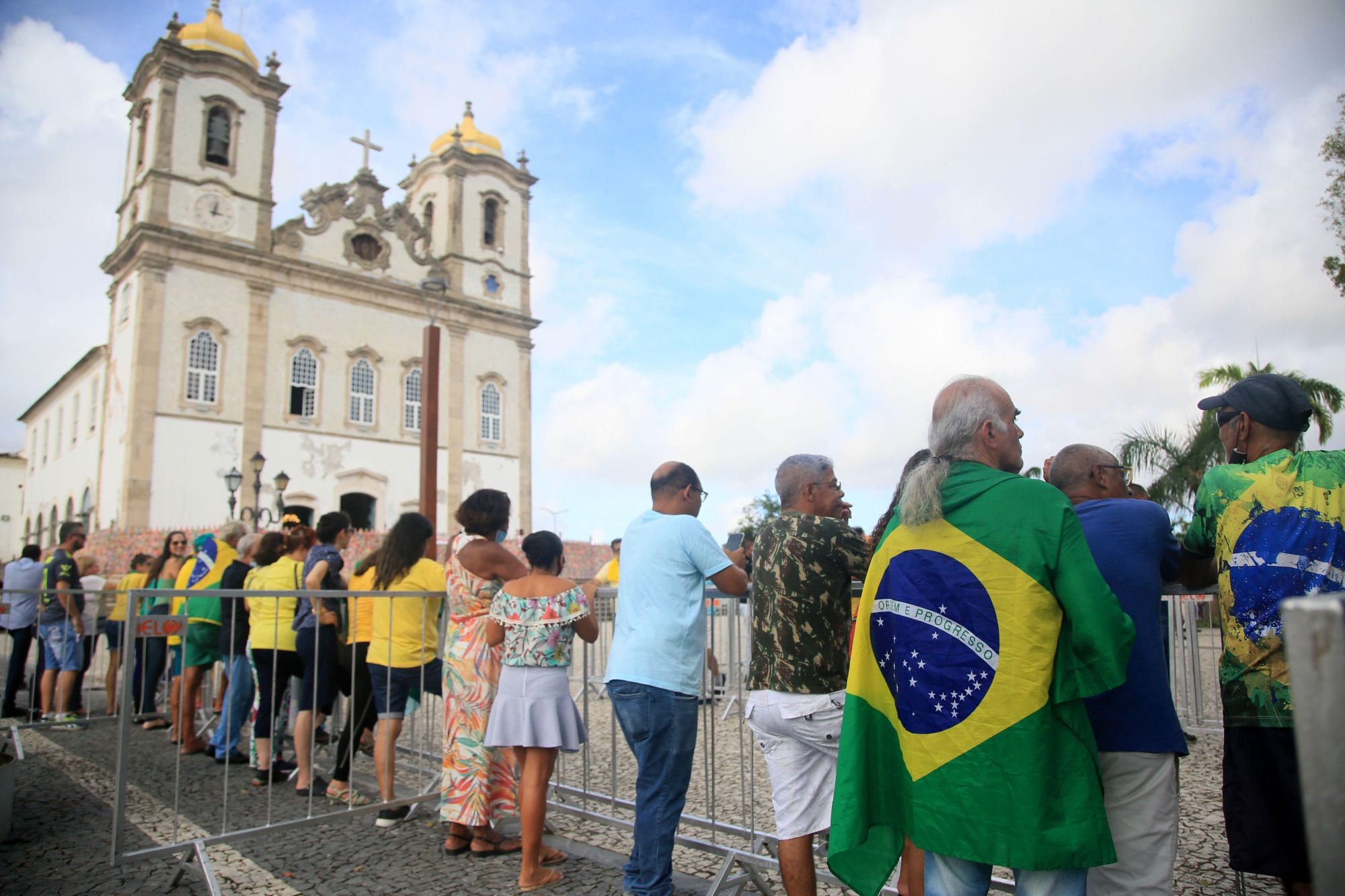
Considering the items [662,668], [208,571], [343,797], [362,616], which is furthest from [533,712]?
[208,571]

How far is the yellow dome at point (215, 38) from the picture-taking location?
2861 cm

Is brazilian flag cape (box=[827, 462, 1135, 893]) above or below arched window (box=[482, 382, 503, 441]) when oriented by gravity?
below

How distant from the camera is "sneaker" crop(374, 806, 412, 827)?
508cm

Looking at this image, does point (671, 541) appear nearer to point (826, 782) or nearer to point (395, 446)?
point (826, 782)

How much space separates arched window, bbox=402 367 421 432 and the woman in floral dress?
28.3 m

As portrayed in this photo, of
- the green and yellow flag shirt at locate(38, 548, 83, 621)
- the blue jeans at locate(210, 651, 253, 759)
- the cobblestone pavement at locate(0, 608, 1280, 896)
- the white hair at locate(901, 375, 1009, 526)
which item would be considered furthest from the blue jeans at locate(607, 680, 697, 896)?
the green and yellow flag shirt at locate(38, 548, 83, 621)

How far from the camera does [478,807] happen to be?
4.54 meters

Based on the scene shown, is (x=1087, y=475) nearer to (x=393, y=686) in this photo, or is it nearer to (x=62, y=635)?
(x=393, y=686)

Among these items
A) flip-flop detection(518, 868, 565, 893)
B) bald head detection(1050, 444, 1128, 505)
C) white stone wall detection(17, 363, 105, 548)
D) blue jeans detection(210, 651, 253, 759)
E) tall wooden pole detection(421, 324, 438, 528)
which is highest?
white stone wall detection(17, 363, 105, 548)

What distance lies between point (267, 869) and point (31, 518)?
136 feet

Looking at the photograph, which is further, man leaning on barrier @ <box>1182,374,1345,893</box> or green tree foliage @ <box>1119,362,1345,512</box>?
green tree foliage @ <box>1119,362,1345,512</box>

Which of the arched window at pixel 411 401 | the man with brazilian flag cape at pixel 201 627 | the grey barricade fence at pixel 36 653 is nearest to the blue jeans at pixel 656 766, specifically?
the man with brazilian flag cape at pixel 201 627

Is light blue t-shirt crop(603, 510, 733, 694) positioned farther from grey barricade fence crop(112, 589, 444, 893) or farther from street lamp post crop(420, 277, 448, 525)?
street lamp post crop(420, 277, 448, 525)

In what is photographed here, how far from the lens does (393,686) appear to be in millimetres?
5141
